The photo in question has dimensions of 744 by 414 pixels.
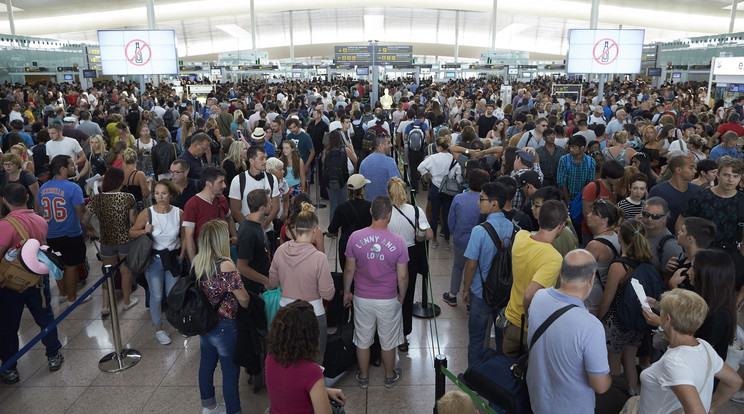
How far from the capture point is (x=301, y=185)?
7020 millimetres

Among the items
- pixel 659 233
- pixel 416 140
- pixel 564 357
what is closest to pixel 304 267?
pixel 564 357

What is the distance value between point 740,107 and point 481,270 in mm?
11808

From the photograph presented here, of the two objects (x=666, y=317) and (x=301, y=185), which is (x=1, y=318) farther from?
(x=666, y=317)

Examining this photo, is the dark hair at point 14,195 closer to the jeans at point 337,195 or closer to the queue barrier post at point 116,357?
the queue barrier post at point 116,357

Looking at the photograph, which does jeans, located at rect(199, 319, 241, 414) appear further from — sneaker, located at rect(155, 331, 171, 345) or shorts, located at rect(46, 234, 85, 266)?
shorts, located at rect(46, 234, 85, 266)

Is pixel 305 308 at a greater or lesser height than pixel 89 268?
greater

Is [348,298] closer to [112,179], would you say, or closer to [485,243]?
[485,243]

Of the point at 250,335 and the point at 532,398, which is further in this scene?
the point at 250,335

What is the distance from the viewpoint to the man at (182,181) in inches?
211

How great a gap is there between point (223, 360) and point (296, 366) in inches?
51.5

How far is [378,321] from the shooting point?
3.97 metres

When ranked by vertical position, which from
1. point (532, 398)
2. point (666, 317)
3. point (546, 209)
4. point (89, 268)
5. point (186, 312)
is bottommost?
point (89, 268)

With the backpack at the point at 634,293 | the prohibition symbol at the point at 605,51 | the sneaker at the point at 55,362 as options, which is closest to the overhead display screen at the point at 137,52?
the prohibition symbol at the point at 605,51

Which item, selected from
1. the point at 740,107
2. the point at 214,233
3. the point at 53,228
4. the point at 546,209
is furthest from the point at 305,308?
the point at 740,107
